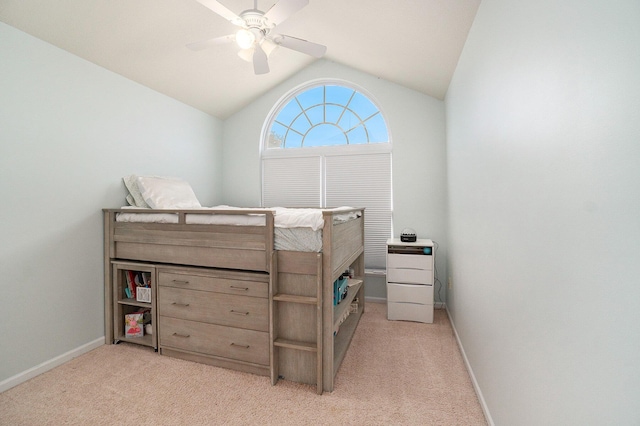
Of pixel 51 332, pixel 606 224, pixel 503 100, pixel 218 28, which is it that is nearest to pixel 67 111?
pixel 218 28

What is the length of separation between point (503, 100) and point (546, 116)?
451 mm

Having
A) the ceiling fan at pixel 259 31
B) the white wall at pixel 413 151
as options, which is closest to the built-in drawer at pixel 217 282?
the ceiling fan at pixel 259 31

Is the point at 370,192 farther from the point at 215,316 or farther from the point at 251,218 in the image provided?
the point at 215,316

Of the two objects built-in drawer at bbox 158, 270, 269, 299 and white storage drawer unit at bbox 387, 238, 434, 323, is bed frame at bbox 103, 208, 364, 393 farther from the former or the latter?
white storage drawer unit at bbox 387, 238, 434, 323

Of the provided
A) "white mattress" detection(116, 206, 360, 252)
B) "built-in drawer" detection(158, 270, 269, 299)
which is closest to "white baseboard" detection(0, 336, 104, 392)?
"built-in drawer" detection(158, 270, 269, 299)

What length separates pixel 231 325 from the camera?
81.4 inches

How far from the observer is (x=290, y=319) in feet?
6.34

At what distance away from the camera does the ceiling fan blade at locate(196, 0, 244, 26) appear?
1.56 metres

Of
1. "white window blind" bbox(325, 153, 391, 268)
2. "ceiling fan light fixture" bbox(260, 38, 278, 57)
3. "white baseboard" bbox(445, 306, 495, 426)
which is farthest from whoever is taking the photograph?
"white window blind" bbox(325, 153, 391, 268)

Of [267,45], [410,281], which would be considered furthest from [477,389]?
[267,45]

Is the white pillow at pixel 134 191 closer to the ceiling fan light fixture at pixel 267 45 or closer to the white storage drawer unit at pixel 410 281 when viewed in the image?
the ceiling fan light fixture at pixel 267 45

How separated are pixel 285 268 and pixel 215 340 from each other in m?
0.79

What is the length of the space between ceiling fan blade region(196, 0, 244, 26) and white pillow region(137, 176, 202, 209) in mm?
1578

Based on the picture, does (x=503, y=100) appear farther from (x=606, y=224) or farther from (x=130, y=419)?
(x=130, y=419)
